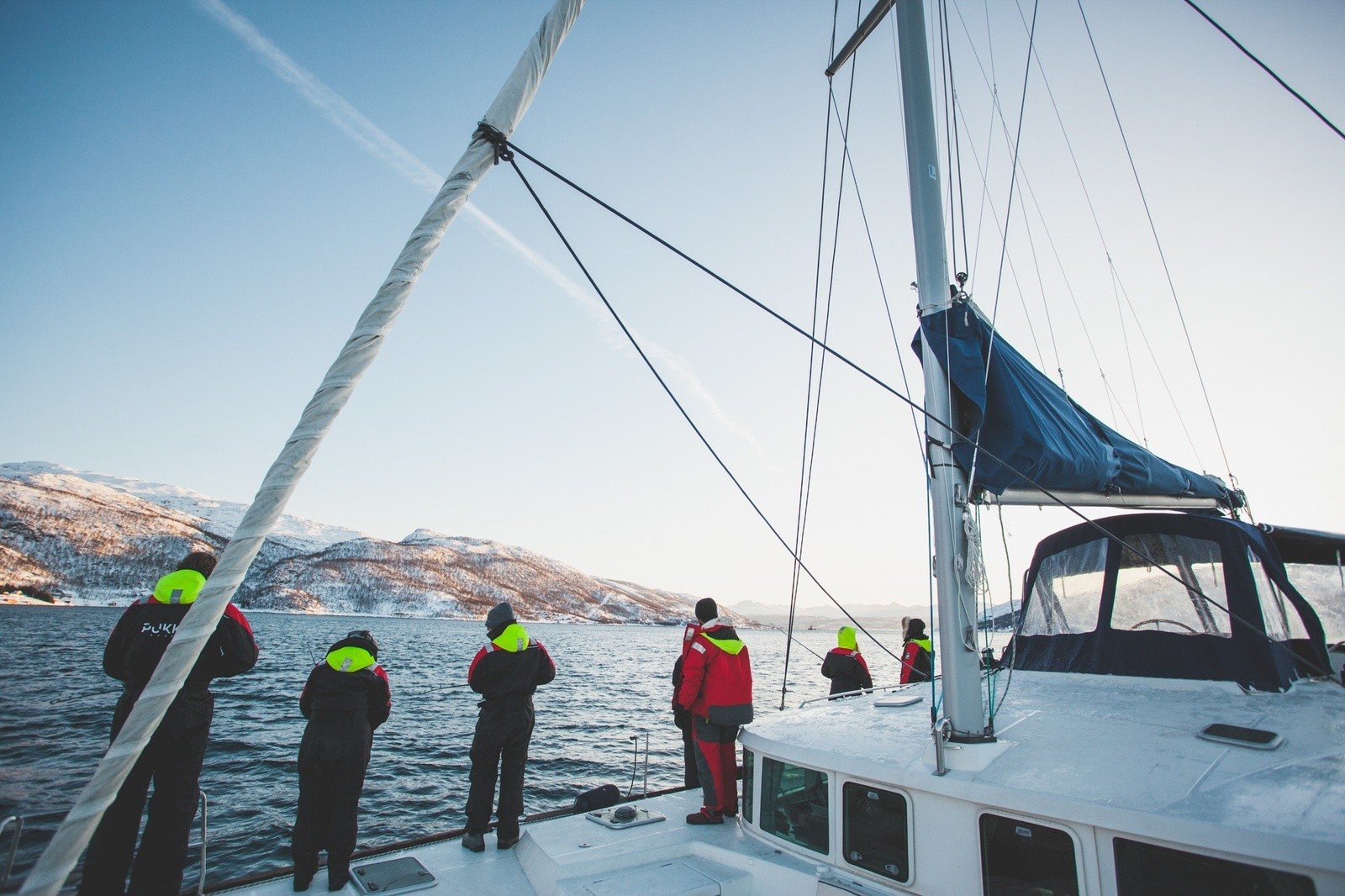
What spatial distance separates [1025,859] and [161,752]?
17.2 ft

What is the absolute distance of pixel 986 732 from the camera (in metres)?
4.09

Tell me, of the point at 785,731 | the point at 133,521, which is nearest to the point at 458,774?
the point at 785,731

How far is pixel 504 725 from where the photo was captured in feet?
19.1

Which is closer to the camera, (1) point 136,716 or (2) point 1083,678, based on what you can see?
(1) point 136,716

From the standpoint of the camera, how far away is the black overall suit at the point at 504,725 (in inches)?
220

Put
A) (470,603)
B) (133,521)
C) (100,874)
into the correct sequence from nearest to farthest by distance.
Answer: (100,874)
(133,521)
(470,603)

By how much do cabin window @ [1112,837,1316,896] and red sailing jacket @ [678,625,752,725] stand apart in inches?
116

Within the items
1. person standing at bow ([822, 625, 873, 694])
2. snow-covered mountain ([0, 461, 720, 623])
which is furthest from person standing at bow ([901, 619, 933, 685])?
snow-covered mountain ([0, 461, 720, 623])

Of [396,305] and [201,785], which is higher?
[396,305]

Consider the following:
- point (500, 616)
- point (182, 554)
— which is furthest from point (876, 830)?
point (182, 554)

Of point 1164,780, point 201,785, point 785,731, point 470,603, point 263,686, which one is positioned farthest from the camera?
point 470,603

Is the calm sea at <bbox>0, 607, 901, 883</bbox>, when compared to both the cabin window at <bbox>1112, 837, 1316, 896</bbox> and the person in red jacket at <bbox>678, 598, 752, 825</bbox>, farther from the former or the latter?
the cabin window at <bbox>1112, 837, 1316, 896</bbox>

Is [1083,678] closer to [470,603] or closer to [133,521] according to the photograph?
[470,603]

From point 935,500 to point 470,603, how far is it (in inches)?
6944
